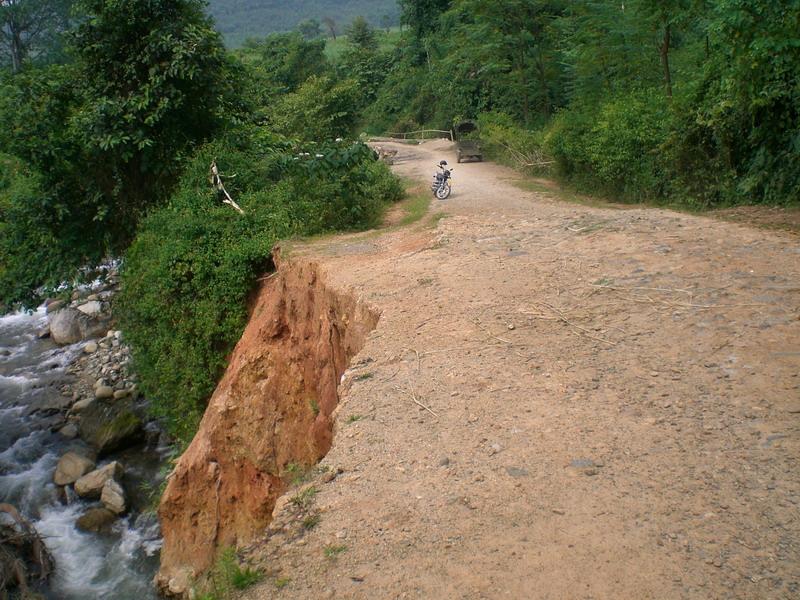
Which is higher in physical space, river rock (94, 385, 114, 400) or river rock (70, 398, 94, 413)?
river rock (94, 385, 114, 400)

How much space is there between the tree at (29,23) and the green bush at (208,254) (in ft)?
88.4

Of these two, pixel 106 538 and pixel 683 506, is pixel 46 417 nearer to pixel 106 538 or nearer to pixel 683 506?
pixel 106 538

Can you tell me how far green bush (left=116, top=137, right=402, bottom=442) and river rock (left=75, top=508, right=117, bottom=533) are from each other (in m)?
1.48

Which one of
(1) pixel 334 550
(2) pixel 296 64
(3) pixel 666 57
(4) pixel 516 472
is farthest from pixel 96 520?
(2) pixel 296 64

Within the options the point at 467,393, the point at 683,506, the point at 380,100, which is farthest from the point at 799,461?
the point at 380,100

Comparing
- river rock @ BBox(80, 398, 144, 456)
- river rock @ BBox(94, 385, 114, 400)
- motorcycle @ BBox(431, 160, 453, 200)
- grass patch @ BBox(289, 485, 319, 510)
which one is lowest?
river rock @ BBox(80, 398, 144, 456)

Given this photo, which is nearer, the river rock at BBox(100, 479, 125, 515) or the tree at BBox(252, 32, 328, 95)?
the river rock at BBox(100, 479, 125, 515)

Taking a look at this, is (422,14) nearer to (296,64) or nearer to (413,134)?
Answer: (296,64)

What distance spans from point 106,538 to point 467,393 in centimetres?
728

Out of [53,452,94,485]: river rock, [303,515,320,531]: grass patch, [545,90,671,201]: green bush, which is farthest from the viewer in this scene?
[545,90,671,201]: green bush

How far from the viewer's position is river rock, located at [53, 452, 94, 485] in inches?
438

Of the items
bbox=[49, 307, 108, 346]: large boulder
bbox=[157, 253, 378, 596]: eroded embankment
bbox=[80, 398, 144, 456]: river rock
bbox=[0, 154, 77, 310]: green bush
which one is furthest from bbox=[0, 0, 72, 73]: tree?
bbox=[157, 253, 378, 596]: eroded embankment

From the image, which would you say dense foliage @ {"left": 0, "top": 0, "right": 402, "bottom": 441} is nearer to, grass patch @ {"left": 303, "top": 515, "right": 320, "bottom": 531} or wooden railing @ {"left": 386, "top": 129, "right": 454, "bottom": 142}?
grass patch @ {"left": 303, "top": 515, "right": 320, "bottom": 531}

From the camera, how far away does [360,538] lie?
3.74 meters
